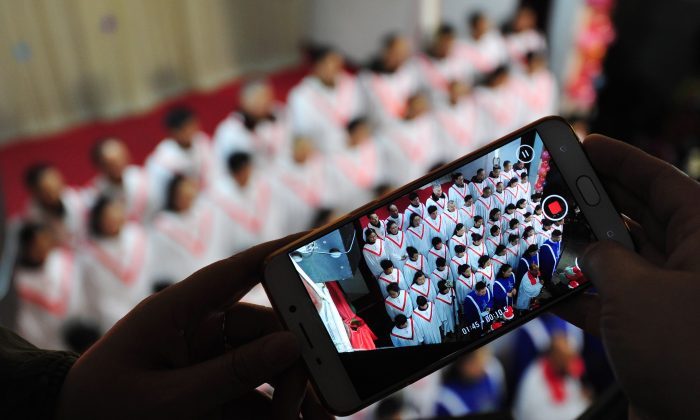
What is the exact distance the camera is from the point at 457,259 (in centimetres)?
64

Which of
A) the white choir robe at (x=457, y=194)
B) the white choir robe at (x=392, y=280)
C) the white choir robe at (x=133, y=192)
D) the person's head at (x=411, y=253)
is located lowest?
the white choir robe at (x=133, y=192)

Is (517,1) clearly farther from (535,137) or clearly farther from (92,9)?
(535,137)

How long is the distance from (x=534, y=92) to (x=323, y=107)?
4.14 feet

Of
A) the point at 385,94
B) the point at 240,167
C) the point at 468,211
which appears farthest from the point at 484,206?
the point at 385,94

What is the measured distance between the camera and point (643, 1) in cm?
310

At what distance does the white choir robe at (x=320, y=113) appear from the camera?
101 inches

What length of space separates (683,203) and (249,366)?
0.45m

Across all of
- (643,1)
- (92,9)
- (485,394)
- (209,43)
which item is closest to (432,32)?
(643,1)

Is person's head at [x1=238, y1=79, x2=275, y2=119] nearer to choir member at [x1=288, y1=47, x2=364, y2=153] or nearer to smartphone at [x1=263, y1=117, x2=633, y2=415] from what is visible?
choir member at [x1=288, y1=47, x2=364, y2=153]

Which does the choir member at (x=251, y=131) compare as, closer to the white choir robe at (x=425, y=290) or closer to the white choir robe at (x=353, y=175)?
the white choir robe at (x=353, y=175)

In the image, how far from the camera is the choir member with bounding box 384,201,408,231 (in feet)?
2.04

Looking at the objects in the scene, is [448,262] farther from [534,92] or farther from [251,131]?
[534,92]

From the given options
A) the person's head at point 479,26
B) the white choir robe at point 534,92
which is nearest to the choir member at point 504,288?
the white choir robe at point 534,92

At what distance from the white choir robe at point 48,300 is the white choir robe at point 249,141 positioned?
0.78m
